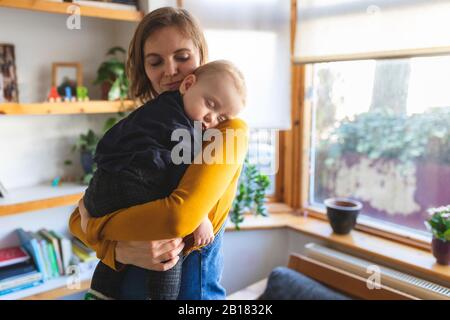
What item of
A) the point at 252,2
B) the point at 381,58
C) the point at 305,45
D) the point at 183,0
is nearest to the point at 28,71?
the point at 183,0

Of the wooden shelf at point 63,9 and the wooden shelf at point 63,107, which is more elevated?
the wooden shelf at point 63,9

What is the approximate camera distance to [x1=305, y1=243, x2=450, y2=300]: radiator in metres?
1.57

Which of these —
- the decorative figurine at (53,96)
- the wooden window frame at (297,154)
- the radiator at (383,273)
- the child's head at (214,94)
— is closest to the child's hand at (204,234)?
the child's head at (214,94)

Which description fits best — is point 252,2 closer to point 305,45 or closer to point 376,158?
point 305,45

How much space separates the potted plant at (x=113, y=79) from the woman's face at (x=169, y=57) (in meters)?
1.10

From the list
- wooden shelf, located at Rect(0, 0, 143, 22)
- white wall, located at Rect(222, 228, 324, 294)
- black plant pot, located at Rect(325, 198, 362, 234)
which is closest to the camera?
wooden shelf, located at Rect(0, 0, 143, 22)

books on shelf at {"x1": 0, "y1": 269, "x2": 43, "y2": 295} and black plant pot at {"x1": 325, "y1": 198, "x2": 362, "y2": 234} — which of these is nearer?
books on shelf at {"x1": 0, "y1": 269, "x2": 43, "y2": 295}

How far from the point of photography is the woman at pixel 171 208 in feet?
2.37

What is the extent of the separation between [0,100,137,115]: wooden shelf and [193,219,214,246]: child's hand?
3.10 feet

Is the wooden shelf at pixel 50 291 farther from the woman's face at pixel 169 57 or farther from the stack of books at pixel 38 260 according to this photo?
the woman's face at pixel 169 57

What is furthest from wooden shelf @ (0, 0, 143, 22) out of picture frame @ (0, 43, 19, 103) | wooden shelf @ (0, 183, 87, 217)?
wooden shelf @ (0, 183, 87, 217)

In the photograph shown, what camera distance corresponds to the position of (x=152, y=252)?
31.4 inches

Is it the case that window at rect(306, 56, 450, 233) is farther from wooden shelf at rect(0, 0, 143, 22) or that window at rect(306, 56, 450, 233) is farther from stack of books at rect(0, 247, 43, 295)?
stack of books at rect(0, 247, 43, 295)
